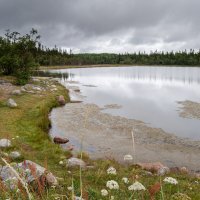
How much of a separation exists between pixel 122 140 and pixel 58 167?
34.6ft

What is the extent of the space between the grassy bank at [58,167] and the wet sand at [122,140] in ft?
6.53

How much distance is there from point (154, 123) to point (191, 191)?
827 inches

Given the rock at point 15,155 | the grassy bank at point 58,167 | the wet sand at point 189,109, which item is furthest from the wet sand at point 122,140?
the wet sand at point 189,109

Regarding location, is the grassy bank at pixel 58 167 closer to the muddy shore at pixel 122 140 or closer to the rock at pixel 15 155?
the rock at pixel 15 155

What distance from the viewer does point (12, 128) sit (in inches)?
902

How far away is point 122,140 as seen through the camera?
78.6 feet

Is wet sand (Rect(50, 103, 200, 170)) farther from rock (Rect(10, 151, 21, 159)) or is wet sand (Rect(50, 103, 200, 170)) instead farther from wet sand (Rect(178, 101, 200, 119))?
wet sand (Rect(178, 101, 200, 119))

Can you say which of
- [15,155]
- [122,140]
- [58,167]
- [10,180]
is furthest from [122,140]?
[10,180]

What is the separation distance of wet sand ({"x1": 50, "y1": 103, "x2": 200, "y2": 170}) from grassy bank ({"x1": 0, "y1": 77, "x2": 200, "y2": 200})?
1.99m

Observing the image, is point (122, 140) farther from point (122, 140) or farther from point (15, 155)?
point (15, 155)

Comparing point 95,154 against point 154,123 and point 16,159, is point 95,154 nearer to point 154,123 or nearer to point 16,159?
point 16,159

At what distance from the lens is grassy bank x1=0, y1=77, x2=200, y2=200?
7.29 metres

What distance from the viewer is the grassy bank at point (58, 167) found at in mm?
7286

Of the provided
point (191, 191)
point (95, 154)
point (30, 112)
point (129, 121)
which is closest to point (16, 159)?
point (95, 154)
